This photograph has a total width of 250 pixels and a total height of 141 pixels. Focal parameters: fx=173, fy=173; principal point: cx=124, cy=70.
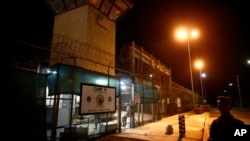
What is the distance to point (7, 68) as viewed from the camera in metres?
6.32

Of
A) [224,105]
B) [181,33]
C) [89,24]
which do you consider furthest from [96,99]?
[181,33]

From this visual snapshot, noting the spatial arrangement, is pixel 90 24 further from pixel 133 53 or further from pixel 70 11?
pixel 133 53

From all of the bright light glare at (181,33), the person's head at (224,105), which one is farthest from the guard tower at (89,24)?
the person's head at (224,105)

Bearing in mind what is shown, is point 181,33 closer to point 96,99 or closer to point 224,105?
point 96,99

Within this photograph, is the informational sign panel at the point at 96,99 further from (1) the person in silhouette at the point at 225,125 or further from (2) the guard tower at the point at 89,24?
(1) the person in silhouette at the point at 225,125

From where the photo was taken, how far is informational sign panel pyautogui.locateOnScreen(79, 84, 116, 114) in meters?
8.98

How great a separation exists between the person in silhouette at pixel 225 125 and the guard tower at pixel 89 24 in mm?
10353

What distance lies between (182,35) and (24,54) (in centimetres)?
1295

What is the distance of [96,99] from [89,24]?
24.6 feet

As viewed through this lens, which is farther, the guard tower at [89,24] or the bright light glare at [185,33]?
the bright light glare at [185,33]

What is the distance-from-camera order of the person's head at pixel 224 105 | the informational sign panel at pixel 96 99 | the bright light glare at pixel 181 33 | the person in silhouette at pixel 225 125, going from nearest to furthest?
the person in silhouette at pixel 225 125
the person's head at pixel 224 105
the informational sign panel at pixel 96 99
the bright light glare at pixel 181 33

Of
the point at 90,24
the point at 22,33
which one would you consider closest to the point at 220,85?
the point at 90,24

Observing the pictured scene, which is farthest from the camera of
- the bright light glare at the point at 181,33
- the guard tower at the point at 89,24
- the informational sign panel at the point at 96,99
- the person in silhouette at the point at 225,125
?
the bright light glare at the point at 181,33

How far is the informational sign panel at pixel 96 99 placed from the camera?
8.98 meters
